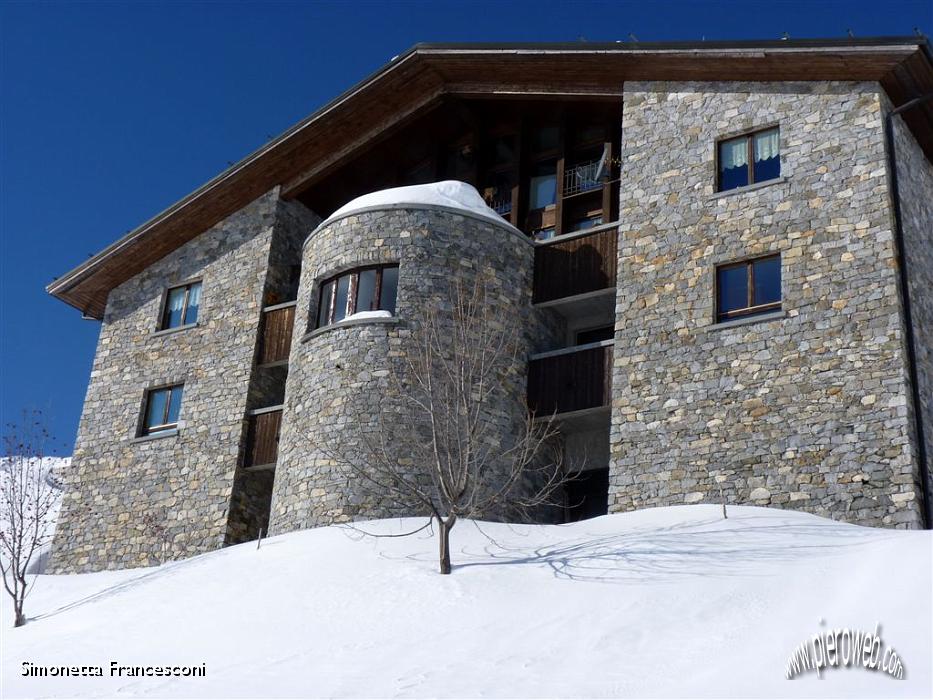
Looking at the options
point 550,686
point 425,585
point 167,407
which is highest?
point 167,407

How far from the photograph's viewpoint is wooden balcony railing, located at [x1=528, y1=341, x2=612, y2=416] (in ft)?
64.9

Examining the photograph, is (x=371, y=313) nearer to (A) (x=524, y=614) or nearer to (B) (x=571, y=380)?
(B) (x=571, y=380)

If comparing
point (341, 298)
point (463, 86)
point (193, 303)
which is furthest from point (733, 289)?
point (193, 303)

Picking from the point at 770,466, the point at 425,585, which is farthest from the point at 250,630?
the point at 770,466

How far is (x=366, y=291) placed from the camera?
69.2 feet

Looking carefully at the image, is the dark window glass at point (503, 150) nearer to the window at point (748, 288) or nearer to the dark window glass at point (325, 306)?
the dark window glass at point (325, 306)

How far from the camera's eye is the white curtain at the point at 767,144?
1944 cm

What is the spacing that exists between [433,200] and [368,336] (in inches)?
121

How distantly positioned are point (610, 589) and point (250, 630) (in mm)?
4355

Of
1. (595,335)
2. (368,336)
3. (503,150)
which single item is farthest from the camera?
(503,150)

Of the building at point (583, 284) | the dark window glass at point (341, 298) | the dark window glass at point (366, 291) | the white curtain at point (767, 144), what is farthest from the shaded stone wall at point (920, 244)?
the dark window glass at point (341, 298)

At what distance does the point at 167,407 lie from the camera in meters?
24.7

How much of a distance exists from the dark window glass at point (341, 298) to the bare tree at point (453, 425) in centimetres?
168

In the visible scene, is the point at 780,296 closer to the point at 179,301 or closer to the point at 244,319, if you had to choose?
the point at 244,319
